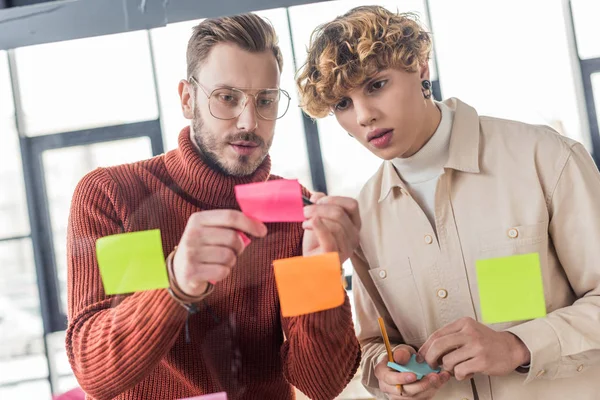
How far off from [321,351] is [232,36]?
15.2 inches

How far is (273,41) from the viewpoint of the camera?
2.34 feet

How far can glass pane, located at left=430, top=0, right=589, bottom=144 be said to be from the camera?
27.7 inches

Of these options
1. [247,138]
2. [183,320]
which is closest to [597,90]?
[247,138]

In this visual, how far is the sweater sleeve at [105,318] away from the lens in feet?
2.24

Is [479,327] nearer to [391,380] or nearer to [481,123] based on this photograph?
[391,380]

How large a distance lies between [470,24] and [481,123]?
12 centimetres

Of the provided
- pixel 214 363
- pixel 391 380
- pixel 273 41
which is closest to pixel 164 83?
pixel 273 41

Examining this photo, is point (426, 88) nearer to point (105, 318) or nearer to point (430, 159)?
point (430, 159)

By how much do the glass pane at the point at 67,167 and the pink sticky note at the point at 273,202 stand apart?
15 centimetres

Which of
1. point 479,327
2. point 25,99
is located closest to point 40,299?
point 25,99

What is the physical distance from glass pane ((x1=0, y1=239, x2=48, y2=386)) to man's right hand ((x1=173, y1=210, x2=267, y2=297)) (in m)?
0.23

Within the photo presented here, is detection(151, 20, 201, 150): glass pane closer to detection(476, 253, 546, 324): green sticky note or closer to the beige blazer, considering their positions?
the beige blazer

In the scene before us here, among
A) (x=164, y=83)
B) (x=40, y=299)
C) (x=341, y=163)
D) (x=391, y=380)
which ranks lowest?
(x=391, y=380)

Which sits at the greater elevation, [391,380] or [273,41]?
[273,41]
